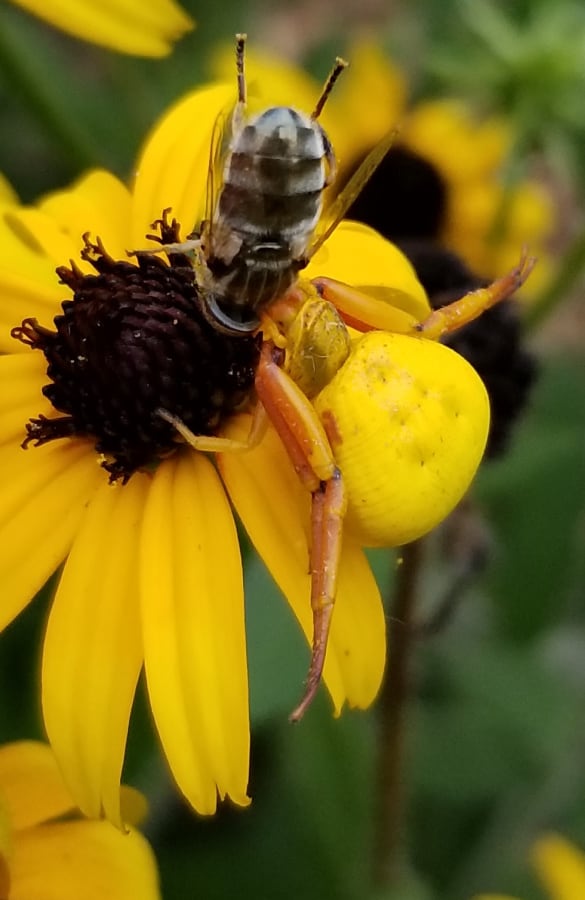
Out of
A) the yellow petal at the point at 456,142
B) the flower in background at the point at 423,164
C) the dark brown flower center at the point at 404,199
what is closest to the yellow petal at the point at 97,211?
the flower in background at the point at 423,164

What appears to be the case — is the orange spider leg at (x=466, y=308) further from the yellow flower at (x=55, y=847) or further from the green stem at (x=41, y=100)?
the green stem at (x=41, y=100)

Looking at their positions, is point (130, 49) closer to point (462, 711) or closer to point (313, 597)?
point (313, 597)

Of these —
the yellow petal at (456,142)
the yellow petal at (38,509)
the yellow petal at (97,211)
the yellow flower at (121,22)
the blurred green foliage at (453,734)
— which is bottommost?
the blurred green foliage at (453,734)

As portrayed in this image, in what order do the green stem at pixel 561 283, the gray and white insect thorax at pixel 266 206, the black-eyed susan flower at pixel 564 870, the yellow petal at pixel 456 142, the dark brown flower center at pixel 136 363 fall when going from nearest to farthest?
the gray and white insect thorax at pixel 266 206, the dark brown flower center at pixel 136 363, the black-eyed susan flower at pixel 564 870, the green stem at pixel 561 283, the yellow petal at pixel 456 142

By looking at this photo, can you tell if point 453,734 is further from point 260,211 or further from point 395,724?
point 260,211

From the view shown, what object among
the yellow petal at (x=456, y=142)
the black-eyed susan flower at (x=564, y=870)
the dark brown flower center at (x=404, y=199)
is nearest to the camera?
the black-eyed susan flower at (x=564, y=870)

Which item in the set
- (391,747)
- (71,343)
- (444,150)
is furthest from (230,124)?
(444,150)
